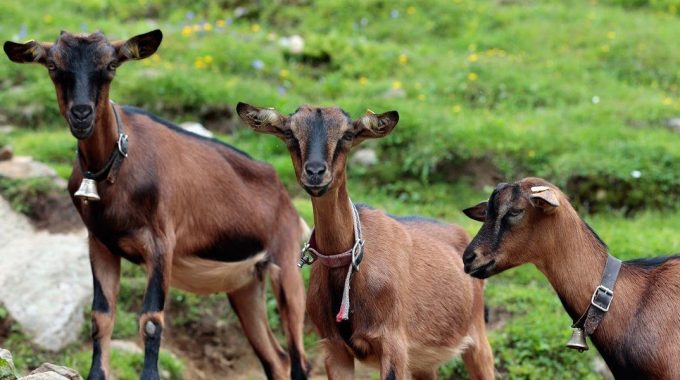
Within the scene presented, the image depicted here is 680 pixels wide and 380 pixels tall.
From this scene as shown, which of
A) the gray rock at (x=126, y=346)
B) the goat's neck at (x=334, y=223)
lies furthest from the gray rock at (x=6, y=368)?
the gray rock at (x=126, y=346)

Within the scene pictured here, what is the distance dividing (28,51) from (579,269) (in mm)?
3974

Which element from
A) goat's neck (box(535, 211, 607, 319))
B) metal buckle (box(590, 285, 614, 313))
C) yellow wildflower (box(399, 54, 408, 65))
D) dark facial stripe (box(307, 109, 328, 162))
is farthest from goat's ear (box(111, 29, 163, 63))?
yellow wildflower (box(399, 54, 408, 65))

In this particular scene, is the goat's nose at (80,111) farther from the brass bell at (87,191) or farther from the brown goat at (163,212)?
the brass bell at (87,191)

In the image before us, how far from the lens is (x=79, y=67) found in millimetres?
8117

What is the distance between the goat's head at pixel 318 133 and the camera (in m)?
6.93

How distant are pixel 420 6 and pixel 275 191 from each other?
7927 mm

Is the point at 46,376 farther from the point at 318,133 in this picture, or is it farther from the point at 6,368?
the point at 318,133

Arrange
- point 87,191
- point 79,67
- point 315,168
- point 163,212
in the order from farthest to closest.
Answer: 1. point 163,212
2. point 87,191
3. point 79,67
4. point 315,168

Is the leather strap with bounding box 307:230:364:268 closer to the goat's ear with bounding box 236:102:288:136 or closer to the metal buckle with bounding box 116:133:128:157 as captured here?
the goat's ear with bounding box 236:102:288:136

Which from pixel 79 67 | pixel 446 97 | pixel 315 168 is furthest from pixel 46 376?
pixel 446 97

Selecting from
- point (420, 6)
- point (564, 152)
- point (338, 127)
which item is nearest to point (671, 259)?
point (338, 127)

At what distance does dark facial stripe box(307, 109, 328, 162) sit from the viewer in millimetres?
6996

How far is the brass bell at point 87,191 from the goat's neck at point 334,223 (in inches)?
68.2

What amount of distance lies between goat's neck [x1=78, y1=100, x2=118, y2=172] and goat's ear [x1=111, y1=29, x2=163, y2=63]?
35 centimetres
